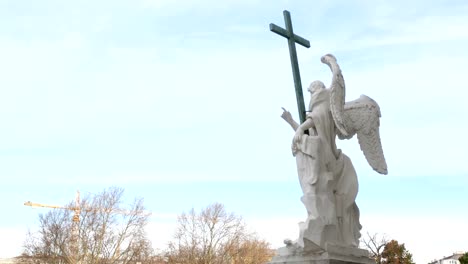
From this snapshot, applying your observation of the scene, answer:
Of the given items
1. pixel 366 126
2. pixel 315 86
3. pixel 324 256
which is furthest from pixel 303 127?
pixel 324 256

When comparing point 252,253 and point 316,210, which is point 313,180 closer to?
point 316,210

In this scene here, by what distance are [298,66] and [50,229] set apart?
27367 millimetres

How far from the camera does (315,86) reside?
10.1m

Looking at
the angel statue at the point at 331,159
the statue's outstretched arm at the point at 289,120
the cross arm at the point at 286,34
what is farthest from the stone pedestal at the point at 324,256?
the cross arm at the point at 286,34

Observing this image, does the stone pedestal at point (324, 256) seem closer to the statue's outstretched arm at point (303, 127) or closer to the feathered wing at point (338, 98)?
the statue's outstretched arm at point (303, 127)

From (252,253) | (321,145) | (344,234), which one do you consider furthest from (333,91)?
(252,253)

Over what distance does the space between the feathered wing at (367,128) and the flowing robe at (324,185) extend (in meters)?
0.38

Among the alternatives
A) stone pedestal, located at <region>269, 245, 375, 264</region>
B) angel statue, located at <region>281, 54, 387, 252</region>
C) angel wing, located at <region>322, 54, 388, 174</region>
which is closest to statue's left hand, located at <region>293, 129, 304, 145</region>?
angel statue, located at <region>281, 54, 387, 252</region>

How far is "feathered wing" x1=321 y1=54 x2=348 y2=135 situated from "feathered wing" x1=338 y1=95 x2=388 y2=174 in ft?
1.29

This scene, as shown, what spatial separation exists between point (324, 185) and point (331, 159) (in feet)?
1.66

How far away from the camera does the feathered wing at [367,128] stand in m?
10.1

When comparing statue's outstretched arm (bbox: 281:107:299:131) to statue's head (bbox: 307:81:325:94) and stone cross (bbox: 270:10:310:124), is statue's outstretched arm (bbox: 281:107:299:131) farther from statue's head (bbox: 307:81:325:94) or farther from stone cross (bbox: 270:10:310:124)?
statue's head (bbox: 307:81:325:94)

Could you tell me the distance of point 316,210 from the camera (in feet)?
30.1

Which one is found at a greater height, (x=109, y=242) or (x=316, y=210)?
(x=109, y=242)
